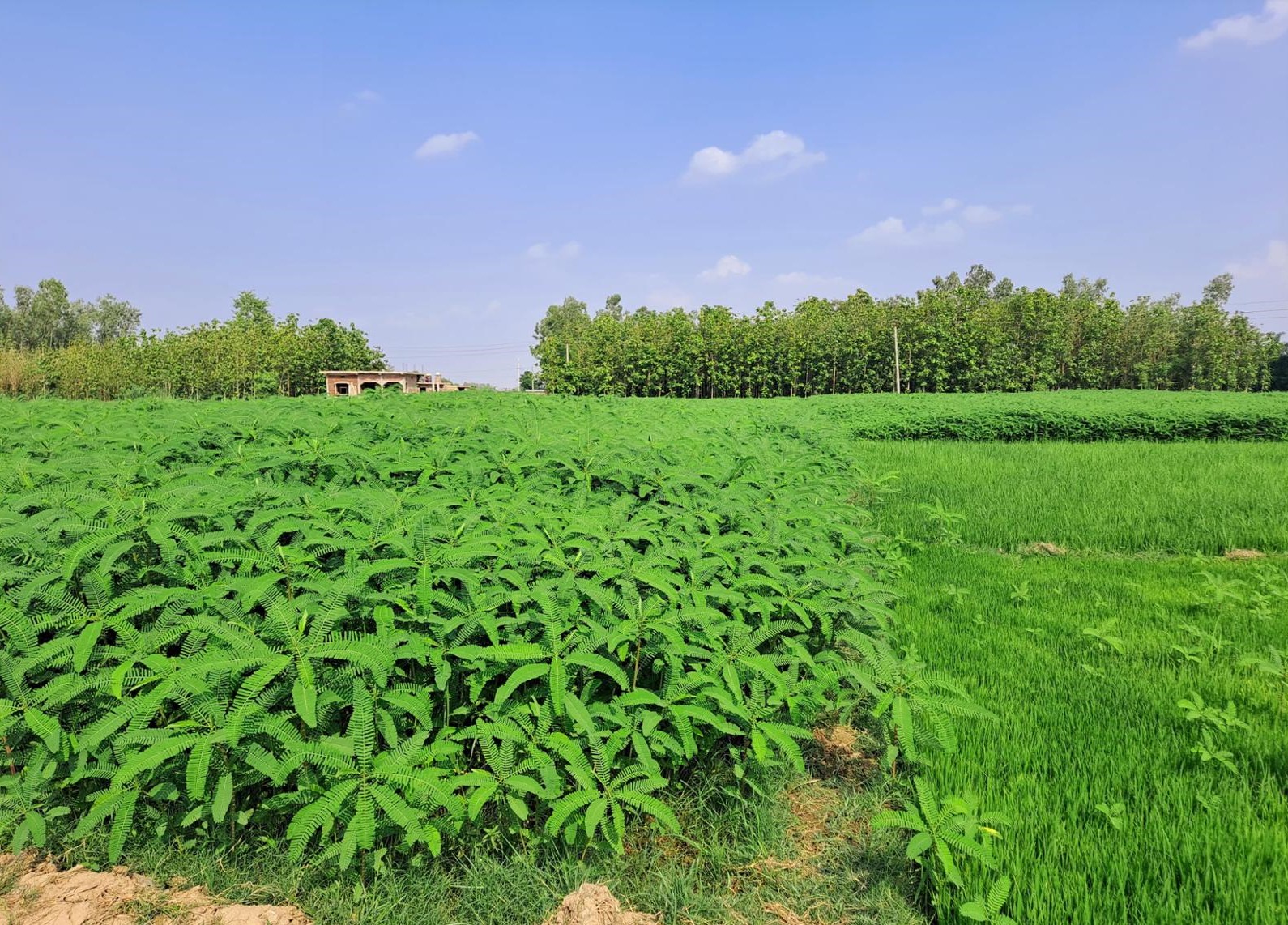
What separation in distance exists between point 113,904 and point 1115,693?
4370 mm

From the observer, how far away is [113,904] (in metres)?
1.94

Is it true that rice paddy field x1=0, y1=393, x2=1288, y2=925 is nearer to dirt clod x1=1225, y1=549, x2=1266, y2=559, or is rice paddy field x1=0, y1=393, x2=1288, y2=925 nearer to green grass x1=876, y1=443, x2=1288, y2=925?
green grass x1=876, y1=443, x2=1288, y2=925

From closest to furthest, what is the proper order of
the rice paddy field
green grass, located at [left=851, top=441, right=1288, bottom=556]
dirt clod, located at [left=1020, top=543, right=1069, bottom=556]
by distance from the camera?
the rice paddy field < dirt clod, located at [left=1020, top=543, right=1069, bottom=556] < green grass, located at [left=851, top=441, right=1288, bottom=556]

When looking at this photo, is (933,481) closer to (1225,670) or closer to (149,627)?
(1225,670)

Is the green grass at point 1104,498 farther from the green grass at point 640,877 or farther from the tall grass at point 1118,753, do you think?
the green grass at point 640,877

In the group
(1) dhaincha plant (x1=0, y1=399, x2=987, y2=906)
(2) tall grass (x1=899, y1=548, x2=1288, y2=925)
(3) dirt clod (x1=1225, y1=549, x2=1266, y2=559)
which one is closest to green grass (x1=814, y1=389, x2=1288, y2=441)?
(3) dirt clod (x1=1225, y1=549, x2=1266, y2=559)

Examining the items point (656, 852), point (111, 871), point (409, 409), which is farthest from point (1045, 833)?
point (409, 409)

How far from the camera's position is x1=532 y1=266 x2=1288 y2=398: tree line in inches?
2095

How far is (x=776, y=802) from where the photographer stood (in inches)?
94.2

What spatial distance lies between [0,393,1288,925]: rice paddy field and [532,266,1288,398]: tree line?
51.7 metres

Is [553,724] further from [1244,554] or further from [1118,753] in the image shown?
[1244,554]

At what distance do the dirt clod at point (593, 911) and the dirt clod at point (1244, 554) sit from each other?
7504mm

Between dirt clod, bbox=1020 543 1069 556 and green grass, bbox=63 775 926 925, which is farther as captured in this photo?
dirt clod, bbox=1020 543 1069 556

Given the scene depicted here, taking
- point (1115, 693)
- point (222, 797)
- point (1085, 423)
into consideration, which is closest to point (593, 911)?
point (222, 797)
